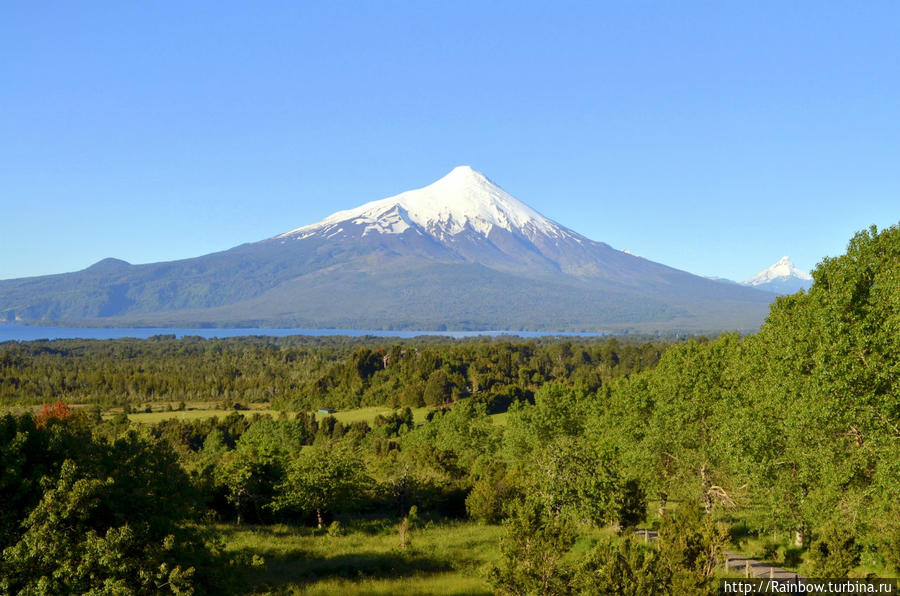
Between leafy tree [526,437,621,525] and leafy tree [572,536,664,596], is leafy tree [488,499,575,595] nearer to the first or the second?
leafy tree [572,536,664,596]

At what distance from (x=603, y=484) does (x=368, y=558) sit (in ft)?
37.0

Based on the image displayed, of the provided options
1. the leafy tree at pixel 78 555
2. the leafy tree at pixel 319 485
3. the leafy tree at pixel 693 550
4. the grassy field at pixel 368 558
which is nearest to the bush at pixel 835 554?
the leafy tree at pixel 693 550

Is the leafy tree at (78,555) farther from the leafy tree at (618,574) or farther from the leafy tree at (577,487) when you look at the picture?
the leafy tree at (577,487)

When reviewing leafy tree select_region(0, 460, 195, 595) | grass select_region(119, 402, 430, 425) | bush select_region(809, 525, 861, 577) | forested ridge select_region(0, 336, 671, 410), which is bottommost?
grass select_region(119, 402, 430, 425)

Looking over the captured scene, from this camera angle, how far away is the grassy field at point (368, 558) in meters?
22.2

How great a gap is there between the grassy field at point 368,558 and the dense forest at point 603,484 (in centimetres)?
55

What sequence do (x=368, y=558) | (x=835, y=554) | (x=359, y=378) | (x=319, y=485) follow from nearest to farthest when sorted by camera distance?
(x=835, y=554) → (x=368, y=558) → (x=319, y=485) → (x=359, y=378)

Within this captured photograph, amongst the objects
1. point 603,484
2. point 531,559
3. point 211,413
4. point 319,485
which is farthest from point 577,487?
point 211,413

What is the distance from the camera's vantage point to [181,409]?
133 metres

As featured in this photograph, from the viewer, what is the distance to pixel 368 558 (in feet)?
88.4

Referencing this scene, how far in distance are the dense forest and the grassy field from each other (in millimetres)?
546

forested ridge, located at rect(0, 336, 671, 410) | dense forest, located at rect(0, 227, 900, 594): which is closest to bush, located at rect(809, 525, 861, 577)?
dense forest, located at rect(0, 227, 900, 594)

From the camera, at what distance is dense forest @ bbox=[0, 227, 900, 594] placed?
14.1 meters

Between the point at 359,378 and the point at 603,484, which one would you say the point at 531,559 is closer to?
the point at 603,484
